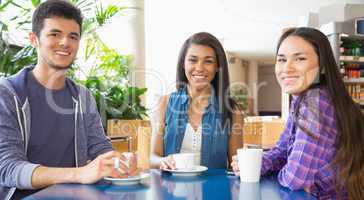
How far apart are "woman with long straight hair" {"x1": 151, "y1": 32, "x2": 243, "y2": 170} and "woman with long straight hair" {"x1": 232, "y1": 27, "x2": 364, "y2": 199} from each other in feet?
1.61

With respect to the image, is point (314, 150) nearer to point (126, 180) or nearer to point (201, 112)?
point (126, 180)

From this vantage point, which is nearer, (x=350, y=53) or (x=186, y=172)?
(x=186, y=172)

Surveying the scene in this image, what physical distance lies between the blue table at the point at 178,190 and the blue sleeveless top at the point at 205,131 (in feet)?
1.78

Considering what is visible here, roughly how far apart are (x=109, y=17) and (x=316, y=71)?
255cm

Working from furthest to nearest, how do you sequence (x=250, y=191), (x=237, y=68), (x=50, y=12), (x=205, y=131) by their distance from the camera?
(x=237, y=68) → (x=205, y=131) → (x=50, y=12) → (x=250, y=191)

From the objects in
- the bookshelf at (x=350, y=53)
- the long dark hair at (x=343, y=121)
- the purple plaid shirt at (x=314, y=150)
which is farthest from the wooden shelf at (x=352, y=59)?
the purple plaid shirt at (x=314, y=150)

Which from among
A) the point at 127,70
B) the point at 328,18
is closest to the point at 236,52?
the point at 328,18

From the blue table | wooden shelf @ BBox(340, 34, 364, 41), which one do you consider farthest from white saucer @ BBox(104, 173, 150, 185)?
wooden shelf @ BBox(340, 34, 364, 41)

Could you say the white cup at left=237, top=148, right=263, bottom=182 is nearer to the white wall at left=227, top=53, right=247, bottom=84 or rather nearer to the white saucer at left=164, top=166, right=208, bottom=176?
the white saucer at left=164, top=166, right=208, bottom=176

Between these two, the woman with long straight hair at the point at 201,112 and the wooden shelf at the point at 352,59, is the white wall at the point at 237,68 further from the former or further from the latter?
the woman with long straight hair at the point at 201,112

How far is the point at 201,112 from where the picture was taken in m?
1.75

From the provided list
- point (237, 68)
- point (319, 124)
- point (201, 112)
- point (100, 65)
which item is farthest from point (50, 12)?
point (237, 68)

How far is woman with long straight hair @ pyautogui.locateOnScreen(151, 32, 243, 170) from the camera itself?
165cm

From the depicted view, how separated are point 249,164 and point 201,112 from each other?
71 cm
